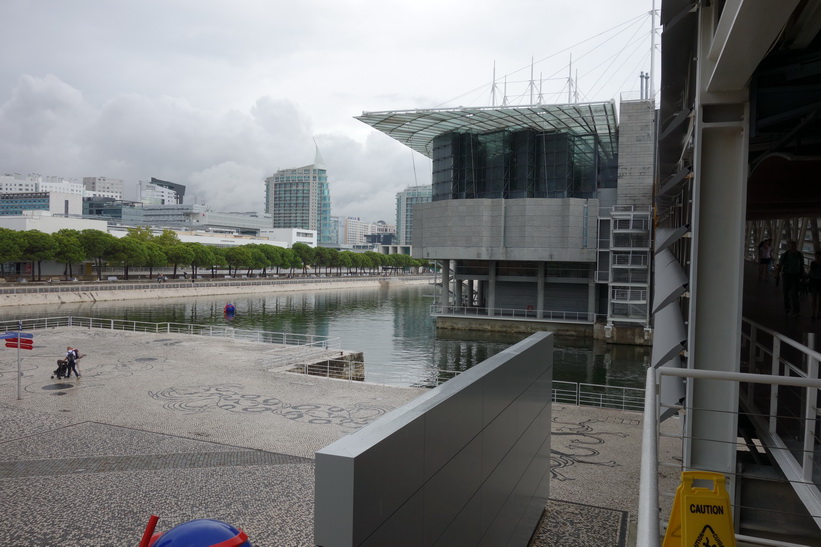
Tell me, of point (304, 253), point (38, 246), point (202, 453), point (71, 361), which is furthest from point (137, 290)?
point (202, 453)

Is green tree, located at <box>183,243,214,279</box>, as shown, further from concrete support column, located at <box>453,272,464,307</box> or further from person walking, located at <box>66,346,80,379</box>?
person walking, located at <box>66,346,80,379</box>

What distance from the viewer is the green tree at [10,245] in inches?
2434

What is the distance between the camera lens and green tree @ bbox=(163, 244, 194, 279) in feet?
269

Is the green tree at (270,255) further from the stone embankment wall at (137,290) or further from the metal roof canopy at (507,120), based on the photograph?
the metal roof canopy at (507,120)

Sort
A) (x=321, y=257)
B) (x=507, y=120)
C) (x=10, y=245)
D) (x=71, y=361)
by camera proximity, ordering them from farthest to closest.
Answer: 1. (x=321, y=257)
2. (x=10, y=245)
3. (x=507, y=120)
4. (x=71, y=361)

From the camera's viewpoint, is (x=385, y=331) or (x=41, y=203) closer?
(x=385, y=331)

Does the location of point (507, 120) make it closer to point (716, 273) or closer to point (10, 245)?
point (716, 273)

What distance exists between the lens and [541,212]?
47906 millimetres

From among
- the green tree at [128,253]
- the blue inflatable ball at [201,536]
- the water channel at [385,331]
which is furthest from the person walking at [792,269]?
the green tree at [128,253]

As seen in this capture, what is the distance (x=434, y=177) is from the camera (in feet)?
184

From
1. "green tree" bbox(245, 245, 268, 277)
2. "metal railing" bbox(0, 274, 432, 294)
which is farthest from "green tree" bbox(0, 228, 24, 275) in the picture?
"green tree" bbox(245, 245, 268, 277)

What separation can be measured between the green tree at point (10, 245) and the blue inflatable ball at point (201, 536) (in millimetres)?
71330

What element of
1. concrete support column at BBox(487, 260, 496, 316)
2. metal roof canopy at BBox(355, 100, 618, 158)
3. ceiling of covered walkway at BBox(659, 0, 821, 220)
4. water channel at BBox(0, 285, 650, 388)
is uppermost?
metal roof canopy at BBox(355, 100, 618, 158)

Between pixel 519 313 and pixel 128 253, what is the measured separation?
4911 centimetres
